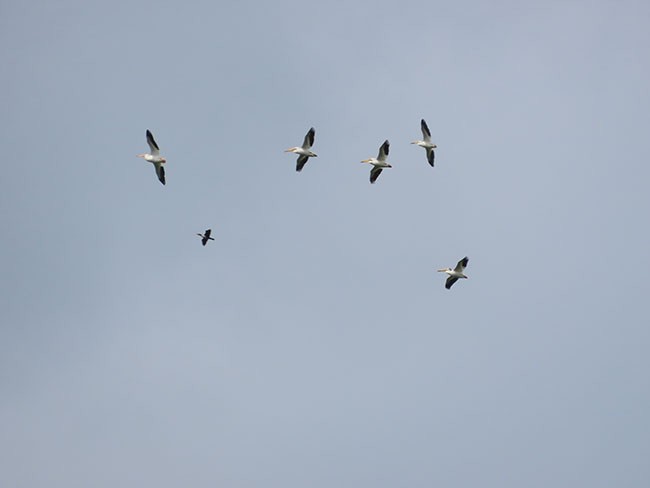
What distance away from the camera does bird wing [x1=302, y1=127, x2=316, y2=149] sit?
196ft

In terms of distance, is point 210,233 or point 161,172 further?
point 210,233

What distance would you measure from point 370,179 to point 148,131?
520 inches

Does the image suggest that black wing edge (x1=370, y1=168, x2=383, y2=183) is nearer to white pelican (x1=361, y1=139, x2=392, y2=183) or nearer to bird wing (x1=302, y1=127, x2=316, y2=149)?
white pelican (x1=361, y1=139, x2=392, y2=183)

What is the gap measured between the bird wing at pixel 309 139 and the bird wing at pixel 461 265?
11360 mm

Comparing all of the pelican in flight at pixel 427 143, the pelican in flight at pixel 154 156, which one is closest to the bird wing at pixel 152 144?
the pelican in flight at pixel 154 156

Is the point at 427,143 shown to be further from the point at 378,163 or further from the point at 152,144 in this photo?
the point at 152,144

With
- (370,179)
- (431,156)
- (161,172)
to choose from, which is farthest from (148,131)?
(431,156)

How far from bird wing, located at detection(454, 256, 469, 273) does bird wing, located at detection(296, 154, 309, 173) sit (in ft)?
36.1

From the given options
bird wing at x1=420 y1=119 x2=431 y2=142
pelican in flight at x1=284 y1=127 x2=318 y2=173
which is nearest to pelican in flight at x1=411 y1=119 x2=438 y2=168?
bird wing at x1=420 y1=119 x2=431 y2=142

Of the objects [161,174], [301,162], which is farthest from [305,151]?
[161,174]

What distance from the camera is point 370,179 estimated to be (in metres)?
62.2

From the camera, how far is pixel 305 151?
6038 centimetres

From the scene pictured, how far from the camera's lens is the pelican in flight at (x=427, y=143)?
6412 centimetres

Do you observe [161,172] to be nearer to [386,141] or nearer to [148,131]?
[148,131]
